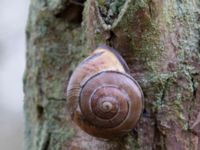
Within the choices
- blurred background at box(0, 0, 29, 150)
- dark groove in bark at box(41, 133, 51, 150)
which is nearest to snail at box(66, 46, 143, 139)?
dark groove in bark at box(41, 133, 51, 150)

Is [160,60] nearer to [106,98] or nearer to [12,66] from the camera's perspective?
[106,98]

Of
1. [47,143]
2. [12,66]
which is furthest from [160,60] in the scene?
[12,66]

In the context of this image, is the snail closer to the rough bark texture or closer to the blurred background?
the rough bark texture

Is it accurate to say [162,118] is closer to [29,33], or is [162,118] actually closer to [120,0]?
[120,0]

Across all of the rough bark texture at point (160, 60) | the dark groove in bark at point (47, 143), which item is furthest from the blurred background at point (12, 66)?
the rough bark texture at point (160, 60)

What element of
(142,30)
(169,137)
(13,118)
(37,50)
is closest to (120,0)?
(142,30)
